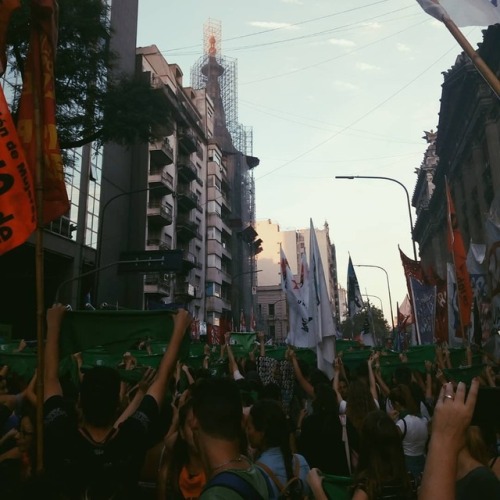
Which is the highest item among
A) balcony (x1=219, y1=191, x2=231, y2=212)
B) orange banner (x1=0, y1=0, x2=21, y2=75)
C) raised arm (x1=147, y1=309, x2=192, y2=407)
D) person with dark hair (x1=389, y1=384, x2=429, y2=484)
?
balcony (x1=219, y1=191, x2=231, y2=212)

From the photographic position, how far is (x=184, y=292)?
4509 centimetres

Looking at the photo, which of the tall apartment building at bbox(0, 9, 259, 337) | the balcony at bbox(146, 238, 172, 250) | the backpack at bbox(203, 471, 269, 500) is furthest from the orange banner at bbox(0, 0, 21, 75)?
the balcony at bbox(146, 238, 172, 250)

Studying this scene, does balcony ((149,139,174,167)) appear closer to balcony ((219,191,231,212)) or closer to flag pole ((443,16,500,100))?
balcony ((219,191,231,212))

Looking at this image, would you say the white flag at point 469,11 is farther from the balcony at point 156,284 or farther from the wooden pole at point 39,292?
the balcony at point 156,284

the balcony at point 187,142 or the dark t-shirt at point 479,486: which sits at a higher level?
the balcony at point 187,142

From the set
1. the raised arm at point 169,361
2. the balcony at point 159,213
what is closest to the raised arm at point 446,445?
the raised arm at point 169,361

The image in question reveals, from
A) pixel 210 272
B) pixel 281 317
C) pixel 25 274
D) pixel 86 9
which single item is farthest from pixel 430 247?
pixel 86 9

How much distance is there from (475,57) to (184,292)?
136ft

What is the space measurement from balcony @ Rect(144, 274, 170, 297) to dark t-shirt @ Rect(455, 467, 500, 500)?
38.8 m

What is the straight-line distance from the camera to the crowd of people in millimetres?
1810

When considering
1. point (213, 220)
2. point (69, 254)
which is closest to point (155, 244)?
point (69, 254)

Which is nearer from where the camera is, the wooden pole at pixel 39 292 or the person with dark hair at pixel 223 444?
the person with dark hair at pixel 223 444

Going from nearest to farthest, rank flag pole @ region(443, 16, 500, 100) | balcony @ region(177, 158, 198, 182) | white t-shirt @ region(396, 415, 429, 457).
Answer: flag pole @ region(443, 16, 500, 100) < white t-shirt @ region(396, 415, 429, 457) < balcony @ region(177, 158, 198, 182)

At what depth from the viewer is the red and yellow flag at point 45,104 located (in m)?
3.77
